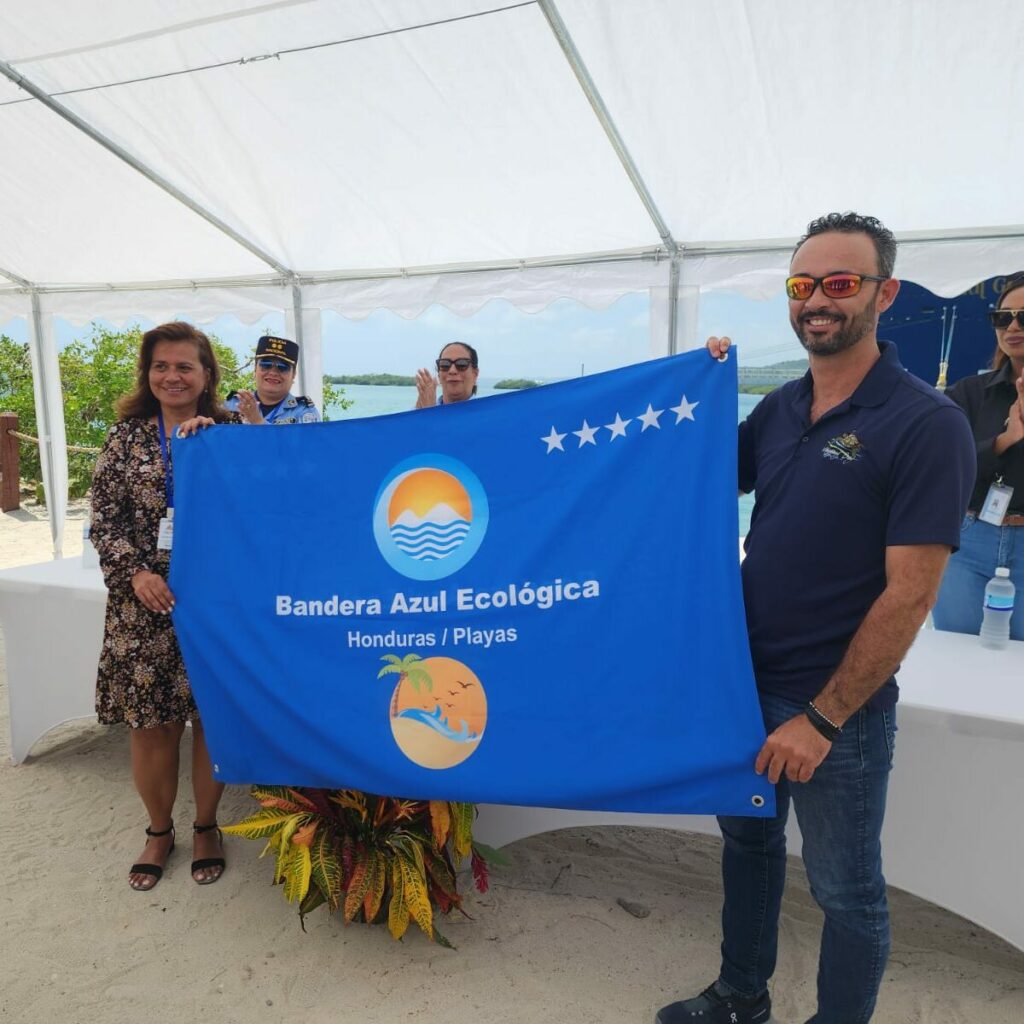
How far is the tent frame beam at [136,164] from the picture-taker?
3.97 metres

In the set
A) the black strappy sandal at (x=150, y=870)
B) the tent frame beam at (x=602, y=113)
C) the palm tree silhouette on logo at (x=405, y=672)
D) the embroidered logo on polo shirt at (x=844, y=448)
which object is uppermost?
the tent frame beam at (x=602, y=113)

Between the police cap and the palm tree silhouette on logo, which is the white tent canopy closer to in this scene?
the police cap

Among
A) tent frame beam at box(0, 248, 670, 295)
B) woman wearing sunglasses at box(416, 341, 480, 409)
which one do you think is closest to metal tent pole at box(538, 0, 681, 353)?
tent frame beam at box(0, 248, 670, 295)

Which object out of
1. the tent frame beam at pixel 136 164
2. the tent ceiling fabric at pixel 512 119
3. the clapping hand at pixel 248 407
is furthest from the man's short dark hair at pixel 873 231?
the tent frame beam at pixel 136 164

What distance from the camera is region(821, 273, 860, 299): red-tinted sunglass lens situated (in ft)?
4.63

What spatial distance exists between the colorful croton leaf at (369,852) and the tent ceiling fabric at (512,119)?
3.12 m

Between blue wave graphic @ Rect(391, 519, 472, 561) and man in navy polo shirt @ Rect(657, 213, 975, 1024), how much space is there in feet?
2.33

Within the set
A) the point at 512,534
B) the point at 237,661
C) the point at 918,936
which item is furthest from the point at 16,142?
Answer: the point at 918,936

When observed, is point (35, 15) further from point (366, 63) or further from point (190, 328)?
point (190, 328)

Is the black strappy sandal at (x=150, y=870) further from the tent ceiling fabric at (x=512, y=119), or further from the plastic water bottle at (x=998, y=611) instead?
the tent ceiling fabric at (x=512, y=119)

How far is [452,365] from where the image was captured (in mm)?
3912

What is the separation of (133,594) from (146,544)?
16 cm

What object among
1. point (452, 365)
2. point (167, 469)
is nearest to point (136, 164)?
point (452, 365)

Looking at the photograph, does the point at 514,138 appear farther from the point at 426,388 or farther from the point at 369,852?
the point at 369,852
